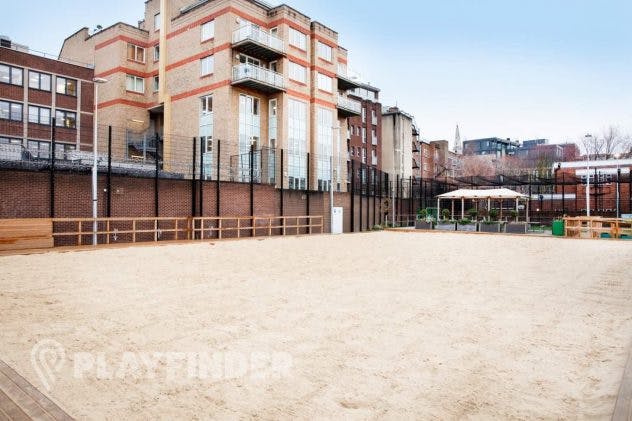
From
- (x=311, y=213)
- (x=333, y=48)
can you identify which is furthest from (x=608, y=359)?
(x=333, y=48)

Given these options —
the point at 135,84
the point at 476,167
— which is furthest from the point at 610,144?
the point at 135,84

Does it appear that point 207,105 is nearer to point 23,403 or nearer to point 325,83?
point 325,83

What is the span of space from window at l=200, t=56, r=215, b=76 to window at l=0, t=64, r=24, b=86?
1399 cm

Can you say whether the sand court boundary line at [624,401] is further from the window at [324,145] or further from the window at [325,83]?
the window at [325,83]

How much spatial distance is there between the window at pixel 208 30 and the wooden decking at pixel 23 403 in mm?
30215

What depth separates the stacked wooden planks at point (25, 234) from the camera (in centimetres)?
1486

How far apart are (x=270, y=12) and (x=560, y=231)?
2607 cm

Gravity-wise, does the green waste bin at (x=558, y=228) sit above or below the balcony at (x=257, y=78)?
below

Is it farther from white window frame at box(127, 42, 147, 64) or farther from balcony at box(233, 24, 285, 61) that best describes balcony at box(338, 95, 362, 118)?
white window frame at box(127, 42, 147, 64)

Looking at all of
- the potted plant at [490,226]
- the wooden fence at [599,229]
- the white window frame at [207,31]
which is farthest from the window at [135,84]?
the wooden fence at [599,229]

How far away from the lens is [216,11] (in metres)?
29.7

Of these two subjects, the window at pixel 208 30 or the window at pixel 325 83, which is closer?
the window at pixel 208 30

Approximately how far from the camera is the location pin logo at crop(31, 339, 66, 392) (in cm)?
404

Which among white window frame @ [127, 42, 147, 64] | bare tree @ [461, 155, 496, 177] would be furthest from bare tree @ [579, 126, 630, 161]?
white window frame @ [127, 42, 147, 64]
